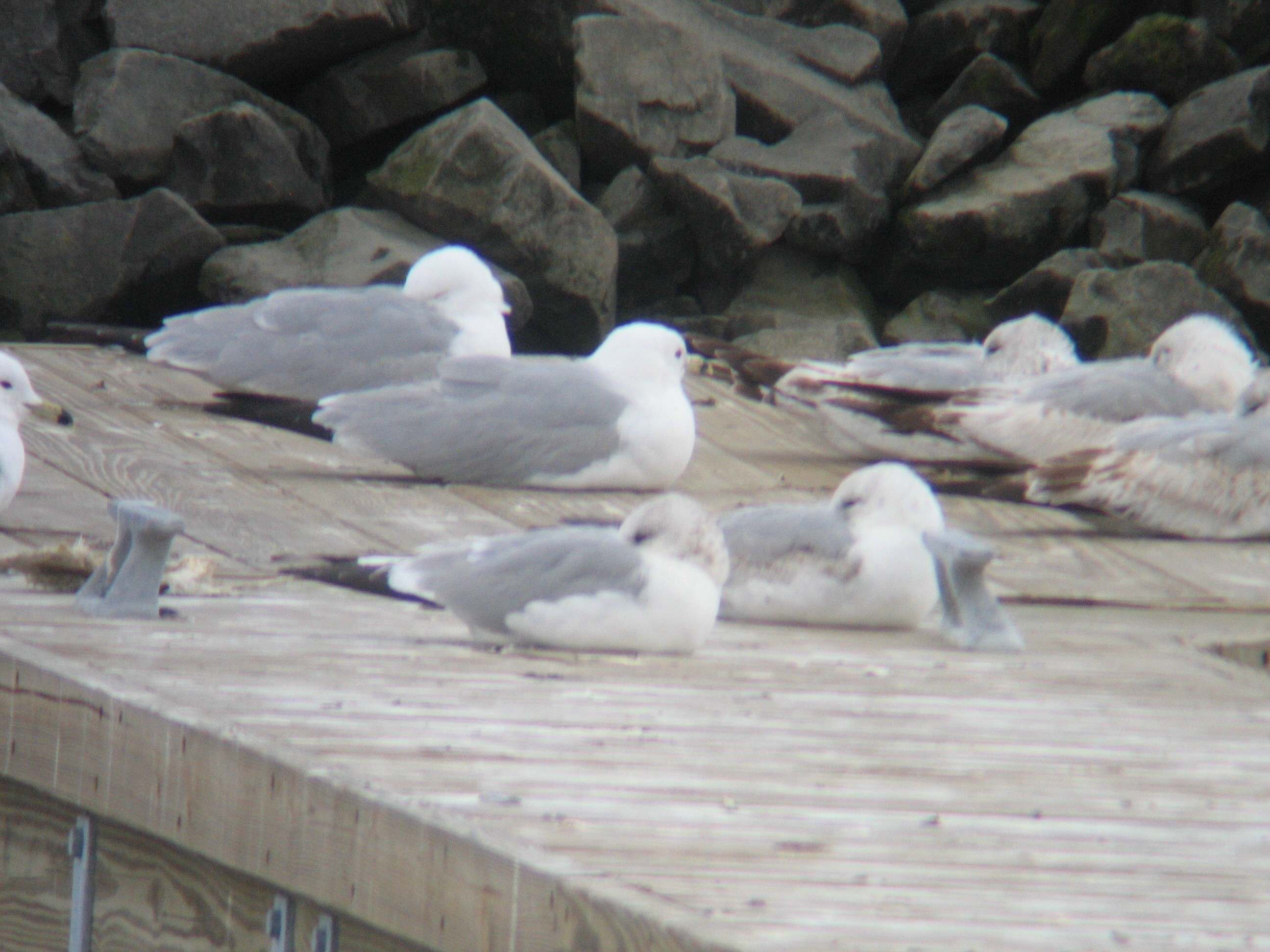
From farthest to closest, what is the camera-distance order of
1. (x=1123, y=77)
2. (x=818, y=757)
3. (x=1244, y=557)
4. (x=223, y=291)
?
(x=1123, y=77) → (x=223, y=291) → (x=1244, y=557) → (x=818, y=757)

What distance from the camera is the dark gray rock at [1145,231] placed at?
9773 millimetres

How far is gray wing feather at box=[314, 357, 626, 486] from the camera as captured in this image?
482cm

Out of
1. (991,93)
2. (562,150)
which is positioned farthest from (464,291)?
(991,93)

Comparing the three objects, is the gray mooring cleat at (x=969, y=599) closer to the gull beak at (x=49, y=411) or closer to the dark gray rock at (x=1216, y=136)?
the gull beak at (x=49, y=411)

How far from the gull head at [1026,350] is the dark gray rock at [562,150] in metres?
3.94

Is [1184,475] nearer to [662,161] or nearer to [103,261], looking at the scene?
[662,161]

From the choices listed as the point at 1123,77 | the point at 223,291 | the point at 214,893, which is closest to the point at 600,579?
the point at 214,893

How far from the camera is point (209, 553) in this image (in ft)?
12.7

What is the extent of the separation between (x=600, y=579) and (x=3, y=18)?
7694 mm

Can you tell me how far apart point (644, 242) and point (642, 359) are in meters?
4.64

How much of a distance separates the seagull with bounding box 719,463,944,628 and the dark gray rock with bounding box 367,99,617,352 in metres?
5.05

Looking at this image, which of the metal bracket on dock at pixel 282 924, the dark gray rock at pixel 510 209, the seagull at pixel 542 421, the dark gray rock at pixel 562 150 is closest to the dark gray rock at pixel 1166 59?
the dark gray rock at pixel 562 150

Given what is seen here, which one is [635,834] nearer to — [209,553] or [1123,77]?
[209,553]

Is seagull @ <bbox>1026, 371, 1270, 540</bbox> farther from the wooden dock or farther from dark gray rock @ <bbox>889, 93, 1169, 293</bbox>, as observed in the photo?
dark gray rock @ <bbox>889, 93, 1169, 293</bbox>
